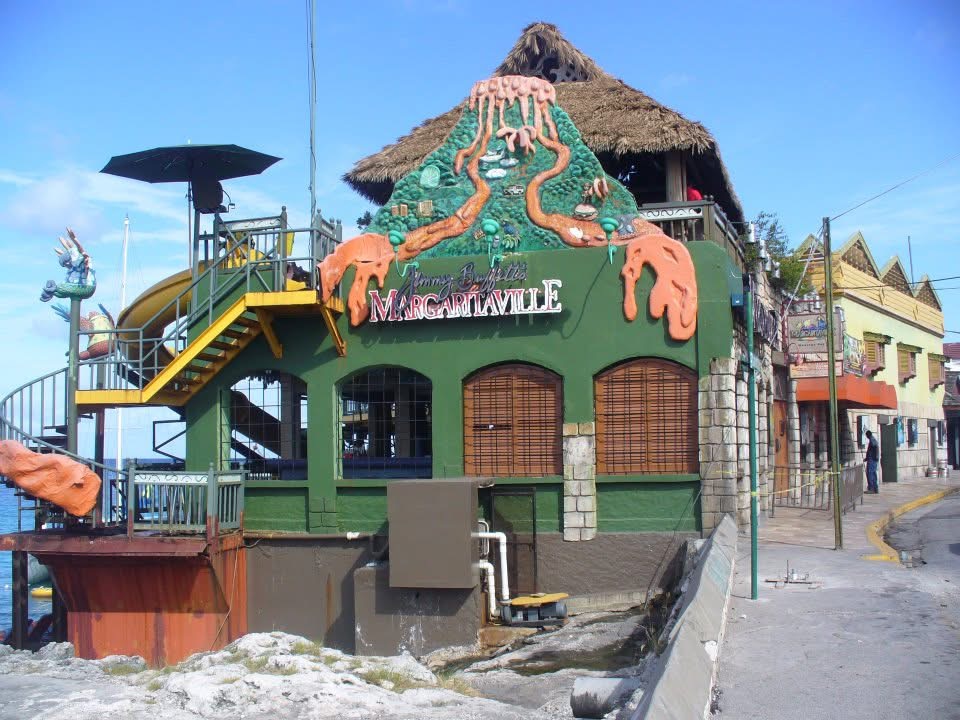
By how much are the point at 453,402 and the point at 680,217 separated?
16.0 feet

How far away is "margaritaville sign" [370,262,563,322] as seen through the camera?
51.2ft

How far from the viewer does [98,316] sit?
1908cm

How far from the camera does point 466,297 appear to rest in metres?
15.9

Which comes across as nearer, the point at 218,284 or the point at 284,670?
the point at 284,670

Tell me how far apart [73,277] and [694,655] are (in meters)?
14.3

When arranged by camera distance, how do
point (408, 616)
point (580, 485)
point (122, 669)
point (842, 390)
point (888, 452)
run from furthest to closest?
point (888, 452) < point (842, 390) < point (580, 485) < point (408, 616) < point (122, 669)

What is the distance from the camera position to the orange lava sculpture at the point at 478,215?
15.5 meters

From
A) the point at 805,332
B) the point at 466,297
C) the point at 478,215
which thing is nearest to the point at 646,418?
the point at 466,297

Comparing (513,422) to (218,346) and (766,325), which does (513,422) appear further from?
(766,325)

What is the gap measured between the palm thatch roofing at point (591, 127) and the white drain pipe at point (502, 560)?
7.14 m

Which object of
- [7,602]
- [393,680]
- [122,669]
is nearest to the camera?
[393,680]

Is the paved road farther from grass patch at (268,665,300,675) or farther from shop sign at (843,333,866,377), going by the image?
grass patch at (268,665,300,675)

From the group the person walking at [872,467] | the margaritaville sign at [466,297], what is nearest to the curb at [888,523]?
the person walking at [872,467]

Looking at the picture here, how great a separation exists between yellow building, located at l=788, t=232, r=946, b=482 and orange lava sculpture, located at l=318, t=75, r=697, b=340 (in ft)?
28.2
